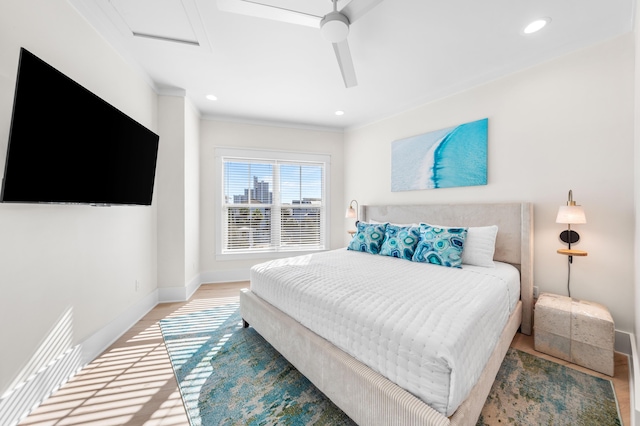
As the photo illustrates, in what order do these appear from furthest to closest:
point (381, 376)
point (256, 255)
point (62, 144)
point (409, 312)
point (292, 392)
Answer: point (256, 255), point (292, 392), point (62, 144), point (409, 312), point (381, 376)

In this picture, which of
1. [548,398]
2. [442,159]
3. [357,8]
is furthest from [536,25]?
[548,398]

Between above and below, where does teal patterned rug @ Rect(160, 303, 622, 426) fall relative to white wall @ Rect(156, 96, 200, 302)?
below

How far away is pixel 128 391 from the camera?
167cm

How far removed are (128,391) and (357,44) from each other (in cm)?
321

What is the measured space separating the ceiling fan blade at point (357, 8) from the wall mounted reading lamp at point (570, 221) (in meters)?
2.15

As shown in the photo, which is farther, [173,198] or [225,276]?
[225,276]

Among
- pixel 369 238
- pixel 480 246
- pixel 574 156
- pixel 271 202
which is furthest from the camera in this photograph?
pixel 271 202

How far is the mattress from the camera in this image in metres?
1.08

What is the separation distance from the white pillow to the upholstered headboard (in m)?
0.15

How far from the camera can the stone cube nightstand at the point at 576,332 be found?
1773mm

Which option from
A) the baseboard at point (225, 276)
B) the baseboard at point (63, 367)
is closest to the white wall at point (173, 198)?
the baseboard at point (63, 367)

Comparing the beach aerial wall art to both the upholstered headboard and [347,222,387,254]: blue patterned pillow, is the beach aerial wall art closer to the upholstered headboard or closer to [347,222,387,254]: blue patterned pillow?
the upholstered headboard

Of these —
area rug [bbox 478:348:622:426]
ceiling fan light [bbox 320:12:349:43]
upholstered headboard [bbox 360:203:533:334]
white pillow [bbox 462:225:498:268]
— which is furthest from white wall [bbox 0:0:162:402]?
upholstered headboard [bbox 360:203:533:334]

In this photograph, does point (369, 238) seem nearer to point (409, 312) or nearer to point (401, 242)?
point (401, 242)
